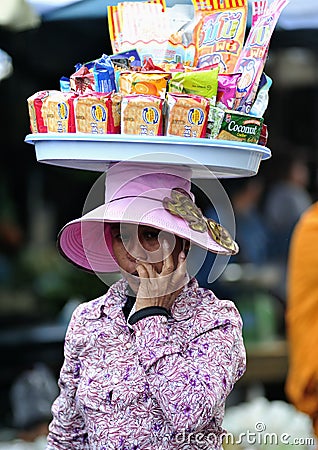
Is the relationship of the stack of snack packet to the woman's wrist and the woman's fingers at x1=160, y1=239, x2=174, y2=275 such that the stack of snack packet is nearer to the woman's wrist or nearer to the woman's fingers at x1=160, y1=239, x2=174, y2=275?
the woman's fingers at x1=160, y1=239, x2=174, y2=275

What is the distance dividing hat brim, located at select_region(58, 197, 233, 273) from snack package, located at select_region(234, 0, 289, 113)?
0.89ft

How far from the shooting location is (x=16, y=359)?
17.1ft

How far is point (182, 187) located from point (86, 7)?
78.9 inches

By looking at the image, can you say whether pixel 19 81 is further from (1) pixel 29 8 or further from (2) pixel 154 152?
(2) pixel 154 152

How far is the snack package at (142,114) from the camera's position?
5.65 feet

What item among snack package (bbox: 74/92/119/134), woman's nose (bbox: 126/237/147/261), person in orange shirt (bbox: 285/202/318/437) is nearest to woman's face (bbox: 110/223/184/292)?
woman's nose (bbox: 126/237/147/261)

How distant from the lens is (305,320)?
2.96 meters

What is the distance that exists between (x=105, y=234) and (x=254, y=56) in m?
0.49

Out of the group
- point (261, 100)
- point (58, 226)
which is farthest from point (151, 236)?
point (58, 226)

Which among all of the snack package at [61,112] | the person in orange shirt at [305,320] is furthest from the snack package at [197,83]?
the person in orange shirt at [305,320]

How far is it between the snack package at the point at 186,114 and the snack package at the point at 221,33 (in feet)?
0.53

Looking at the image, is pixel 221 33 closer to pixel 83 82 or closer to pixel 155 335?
pixel 83 82

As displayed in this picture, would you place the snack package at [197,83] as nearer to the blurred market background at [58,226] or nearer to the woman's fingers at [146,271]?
the woman's fingers at [146,271]

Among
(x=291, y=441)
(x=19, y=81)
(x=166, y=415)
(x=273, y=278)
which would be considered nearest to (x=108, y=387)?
(x=166, y=415)
